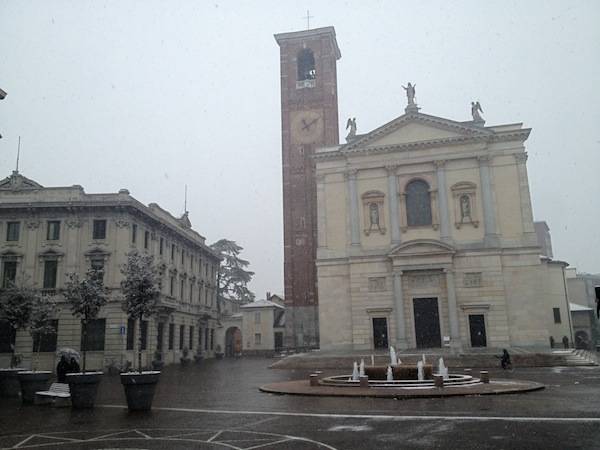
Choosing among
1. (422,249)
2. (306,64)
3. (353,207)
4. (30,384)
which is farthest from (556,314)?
(30,384)

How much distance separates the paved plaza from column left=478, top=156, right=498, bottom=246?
78.2 ft

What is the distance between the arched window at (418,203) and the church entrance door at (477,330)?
747 cm

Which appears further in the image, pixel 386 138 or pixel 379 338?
pixel 386 138

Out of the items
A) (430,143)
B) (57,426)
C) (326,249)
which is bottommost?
(57,426)

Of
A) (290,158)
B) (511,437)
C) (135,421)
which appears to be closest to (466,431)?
(511,437)

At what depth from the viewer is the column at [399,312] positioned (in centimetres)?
3925

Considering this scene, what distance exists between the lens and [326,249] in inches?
1698

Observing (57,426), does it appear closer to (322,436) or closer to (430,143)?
(322,436)

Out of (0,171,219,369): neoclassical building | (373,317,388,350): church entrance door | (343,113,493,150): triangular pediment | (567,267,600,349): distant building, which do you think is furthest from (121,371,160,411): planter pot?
(567,267,600,349): distant building

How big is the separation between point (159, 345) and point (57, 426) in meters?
33.6

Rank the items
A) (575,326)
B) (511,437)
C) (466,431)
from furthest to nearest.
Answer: (575,326)
(466,431)
(511,437)

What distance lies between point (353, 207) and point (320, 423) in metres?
32.2

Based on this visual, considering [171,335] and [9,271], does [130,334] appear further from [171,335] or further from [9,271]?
[9,271]

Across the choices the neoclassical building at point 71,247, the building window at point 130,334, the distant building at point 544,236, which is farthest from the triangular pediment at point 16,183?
the distant building at point 544,236
